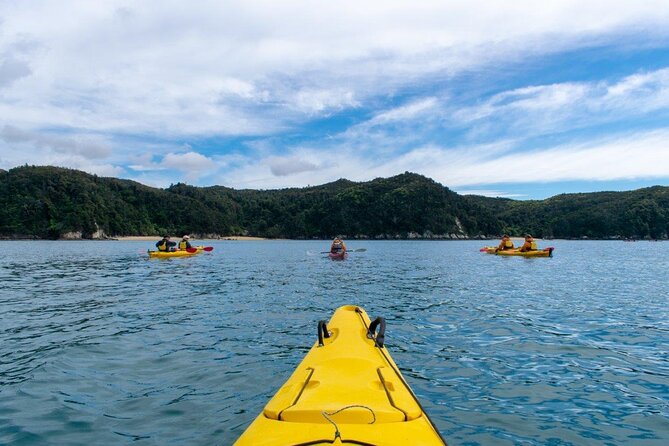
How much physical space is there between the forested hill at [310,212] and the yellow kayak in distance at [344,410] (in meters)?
136

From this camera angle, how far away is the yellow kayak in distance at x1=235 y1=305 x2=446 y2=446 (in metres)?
3.00

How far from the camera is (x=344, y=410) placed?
3316 mm

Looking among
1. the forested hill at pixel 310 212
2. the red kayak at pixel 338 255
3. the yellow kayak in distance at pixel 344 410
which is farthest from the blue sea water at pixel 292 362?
the forested hill at pixel 310 212

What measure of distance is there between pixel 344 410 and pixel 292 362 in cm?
457

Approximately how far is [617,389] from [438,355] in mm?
2841

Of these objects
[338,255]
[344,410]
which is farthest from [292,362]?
[338,255]

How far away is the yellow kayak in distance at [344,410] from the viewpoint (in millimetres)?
3002

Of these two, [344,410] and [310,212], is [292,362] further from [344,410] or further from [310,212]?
[310,212]

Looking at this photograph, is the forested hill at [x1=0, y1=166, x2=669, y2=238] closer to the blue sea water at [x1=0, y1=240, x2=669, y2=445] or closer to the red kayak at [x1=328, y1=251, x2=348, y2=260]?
the red kayak at [x1=328, y1=251, x2=348, y2=260]

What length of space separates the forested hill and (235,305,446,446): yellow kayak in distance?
445ft

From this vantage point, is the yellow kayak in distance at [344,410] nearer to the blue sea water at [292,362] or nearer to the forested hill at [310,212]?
the blue sea water at [292,362]

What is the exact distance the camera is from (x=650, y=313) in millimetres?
12664

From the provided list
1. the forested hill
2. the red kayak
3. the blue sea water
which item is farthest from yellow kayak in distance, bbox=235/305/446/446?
the forested hill

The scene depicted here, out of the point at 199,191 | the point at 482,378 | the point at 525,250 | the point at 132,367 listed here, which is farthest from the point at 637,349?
the point at 199,191
